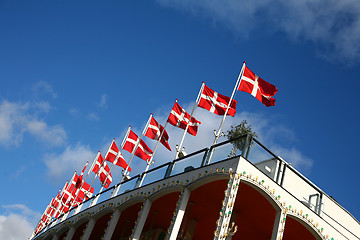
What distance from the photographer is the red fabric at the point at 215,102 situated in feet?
54.7

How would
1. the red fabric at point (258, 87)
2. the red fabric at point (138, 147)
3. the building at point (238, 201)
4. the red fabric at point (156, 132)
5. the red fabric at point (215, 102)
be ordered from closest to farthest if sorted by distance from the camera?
the building at point (238, 201)
the red fabric at point (258, 87)
the red fabric at point (215, 102)
the red fabric at point (156, 132)
the red fabric at point (138, 147)

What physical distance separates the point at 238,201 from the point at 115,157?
1119 centimetres

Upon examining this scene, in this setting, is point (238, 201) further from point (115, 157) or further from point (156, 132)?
point (115, 157)

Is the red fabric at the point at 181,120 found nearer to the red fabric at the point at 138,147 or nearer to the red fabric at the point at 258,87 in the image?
the red fabric at the point at 138,147

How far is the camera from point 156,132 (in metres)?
19.7

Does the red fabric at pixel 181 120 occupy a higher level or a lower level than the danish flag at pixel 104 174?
higher

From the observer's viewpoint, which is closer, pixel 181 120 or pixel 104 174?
pixel 181 120

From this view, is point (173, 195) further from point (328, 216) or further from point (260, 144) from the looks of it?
point (328, 216)

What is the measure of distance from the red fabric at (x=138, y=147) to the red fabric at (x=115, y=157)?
3.42 feet

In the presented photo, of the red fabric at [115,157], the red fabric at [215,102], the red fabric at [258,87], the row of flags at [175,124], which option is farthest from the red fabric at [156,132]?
the red fabric at [258,87]

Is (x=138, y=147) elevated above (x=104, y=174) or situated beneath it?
elevated above

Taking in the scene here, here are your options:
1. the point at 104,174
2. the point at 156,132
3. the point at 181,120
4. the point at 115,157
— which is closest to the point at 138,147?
the point at 156,132

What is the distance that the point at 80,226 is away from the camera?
64.4ft

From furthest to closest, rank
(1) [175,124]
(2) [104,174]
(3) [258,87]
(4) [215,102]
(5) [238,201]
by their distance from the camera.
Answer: (2) [104,174] → (1) [175,124] → (4) [215,102] → (3) [258,87] → (5) [238,201]
